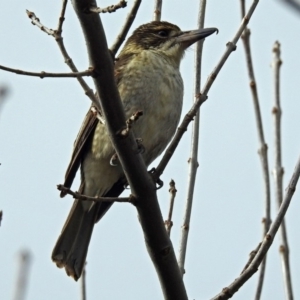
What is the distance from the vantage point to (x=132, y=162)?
333 cm

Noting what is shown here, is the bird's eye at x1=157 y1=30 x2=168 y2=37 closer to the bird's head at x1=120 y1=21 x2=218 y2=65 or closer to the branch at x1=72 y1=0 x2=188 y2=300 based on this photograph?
the bird's head at x1=120 y1=21 x2=218 y2=65

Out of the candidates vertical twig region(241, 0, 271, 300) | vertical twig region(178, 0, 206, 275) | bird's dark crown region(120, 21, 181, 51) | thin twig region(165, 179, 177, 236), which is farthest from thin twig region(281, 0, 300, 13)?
bird's dark crown region(120, 21, 181, 51)

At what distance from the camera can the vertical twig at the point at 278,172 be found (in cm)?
385

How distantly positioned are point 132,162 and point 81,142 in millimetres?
1744

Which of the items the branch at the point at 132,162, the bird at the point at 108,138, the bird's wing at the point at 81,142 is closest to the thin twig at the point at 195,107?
the branch at the point at 132,162

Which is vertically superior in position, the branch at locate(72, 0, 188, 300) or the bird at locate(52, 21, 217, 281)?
the bird at locate(52, 21, 217, 281)

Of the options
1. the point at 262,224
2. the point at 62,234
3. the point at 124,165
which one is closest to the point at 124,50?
the point at 62,234

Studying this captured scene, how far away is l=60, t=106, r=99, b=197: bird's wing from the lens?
4.95m

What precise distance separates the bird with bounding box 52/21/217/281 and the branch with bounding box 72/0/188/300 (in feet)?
4.54

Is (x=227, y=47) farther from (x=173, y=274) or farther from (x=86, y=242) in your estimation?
(x=86, y=242)

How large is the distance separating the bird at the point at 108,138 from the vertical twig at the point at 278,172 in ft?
1.87

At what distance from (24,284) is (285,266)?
151cm

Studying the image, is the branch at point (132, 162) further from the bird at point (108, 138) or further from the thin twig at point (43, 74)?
the bird at point (108, 138)

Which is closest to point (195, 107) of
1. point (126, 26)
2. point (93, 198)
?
point (126, 26)
